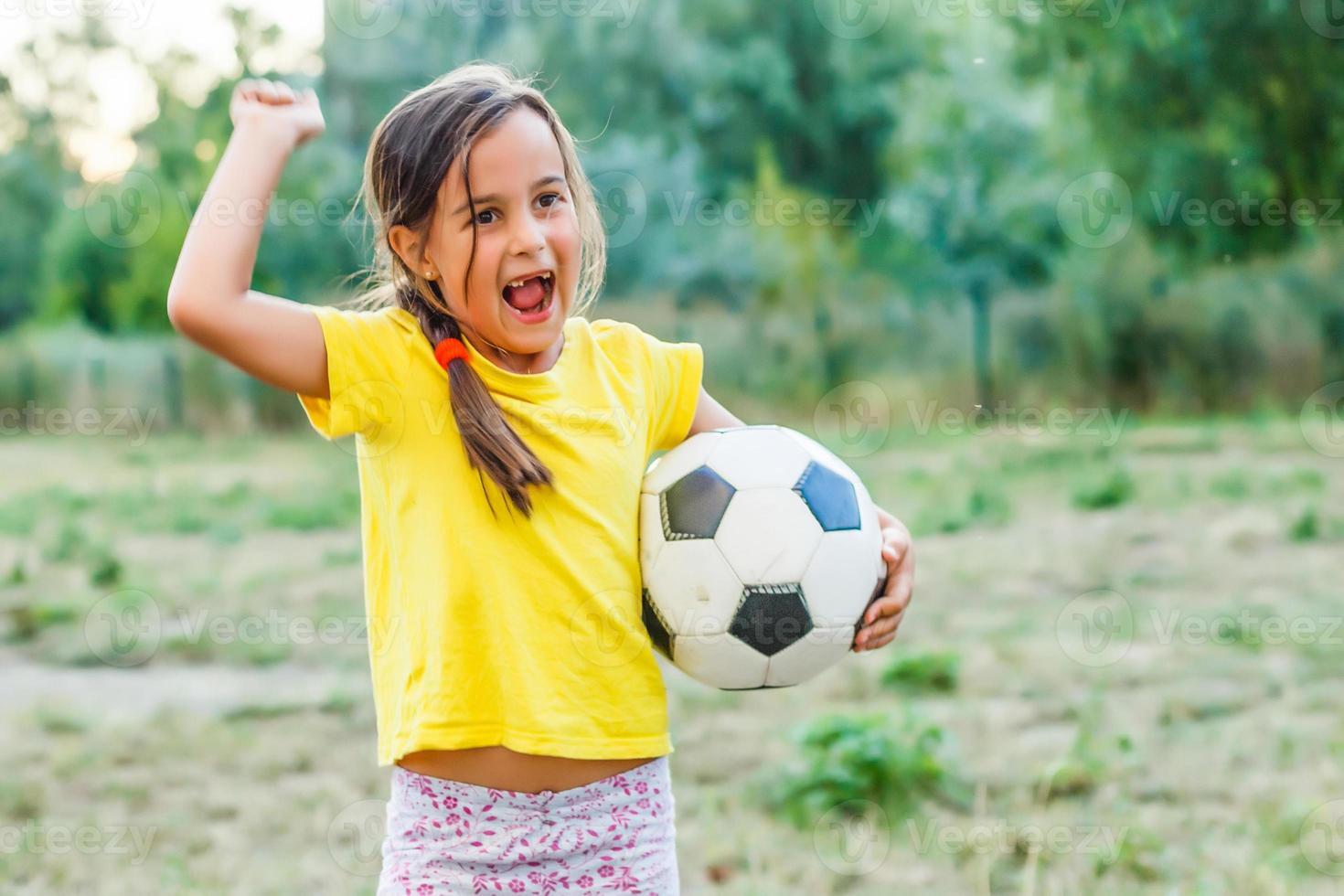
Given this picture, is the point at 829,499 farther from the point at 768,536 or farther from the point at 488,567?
the point at 488,567

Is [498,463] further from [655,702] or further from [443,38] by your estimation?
[443,38]

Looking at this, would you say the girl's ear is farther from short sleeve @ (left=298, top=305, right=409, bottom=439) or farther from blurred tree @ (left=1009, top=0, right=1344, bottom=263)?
blurred tree @ (left=1009, top=0, right=1344, bottom=263)

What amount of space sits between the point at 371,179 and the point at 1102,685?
10.1 ft

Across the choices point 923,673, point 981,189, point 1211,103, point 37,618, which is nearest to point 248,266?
point 923,673

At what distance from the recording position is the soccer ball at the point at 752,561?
188 centimetres

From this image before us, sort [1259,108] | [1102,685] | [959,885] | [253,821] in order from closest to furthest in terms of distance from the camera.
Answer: [959,885] → [253,821] → [1102,685] → [1259,108]

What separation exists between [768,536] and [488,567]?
43 centimetres

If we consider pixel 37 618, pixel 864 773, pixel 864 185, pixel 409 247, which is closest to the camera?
pixel 409 247

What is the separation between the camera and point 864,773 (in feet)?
10.7

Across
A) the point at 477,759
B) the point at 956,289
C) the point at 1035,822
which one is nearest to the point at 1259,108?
the point at 956,289

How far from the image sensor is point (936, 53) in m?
14.9

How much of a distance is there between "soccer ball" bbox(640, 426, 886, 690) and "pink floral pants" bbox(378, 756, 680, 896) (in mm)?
235

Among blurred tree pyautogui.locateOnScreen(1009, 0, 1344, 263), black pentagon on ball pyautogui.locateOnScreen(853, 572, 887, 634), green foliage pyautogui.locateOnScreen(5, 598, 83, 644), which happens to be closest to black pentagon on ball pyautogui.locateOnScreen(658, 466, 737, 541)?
black pentagon on ball pyautogui.locateOnScreen(853, 572, 887, 634)

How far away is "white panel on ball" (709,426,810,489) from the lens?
197cm
